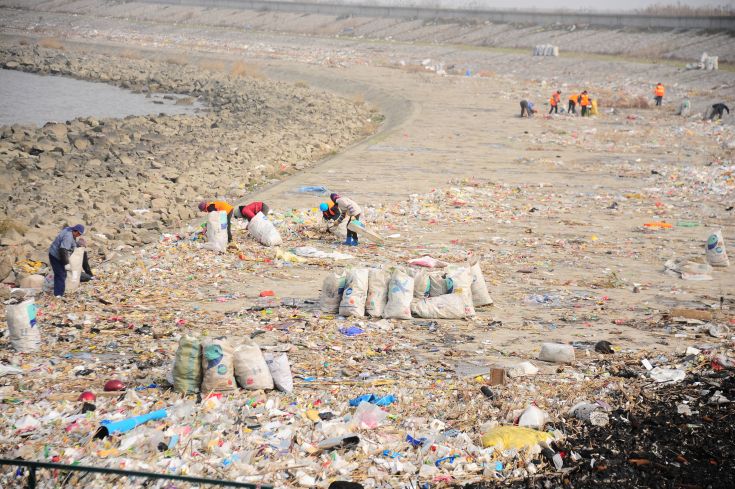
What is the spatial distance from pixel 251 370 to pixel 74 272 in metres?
4.42

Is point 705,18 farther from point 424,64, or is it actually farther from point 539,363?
point 539,363

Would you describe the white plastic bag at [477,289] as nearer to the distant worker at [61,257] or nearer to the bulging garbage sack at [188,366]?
the bulging garbage sack at [188,366]

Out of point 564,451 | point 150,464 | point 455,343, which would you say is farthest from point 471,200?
point 150,464

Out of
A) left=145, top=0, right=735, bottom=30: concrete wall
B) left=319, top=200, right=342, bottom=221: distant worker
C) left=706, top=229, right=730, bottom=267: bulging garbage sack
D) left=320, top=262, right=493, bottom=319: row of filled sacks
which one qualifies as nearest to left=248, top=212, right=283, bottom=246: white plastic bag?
left=319, top=200, right=342, bottom=221: distant worker

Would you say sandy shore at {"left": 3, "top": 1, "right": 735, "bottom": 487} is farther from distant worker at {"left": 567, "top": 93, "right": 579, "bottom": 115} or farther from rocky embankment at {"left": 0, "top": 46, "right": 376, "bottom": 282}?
distant worker at {"left": 567, "top": 93, "right": 579, "bottom": 115}

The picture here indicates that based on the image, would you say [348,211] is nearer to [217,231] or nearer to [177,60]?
[217,231]

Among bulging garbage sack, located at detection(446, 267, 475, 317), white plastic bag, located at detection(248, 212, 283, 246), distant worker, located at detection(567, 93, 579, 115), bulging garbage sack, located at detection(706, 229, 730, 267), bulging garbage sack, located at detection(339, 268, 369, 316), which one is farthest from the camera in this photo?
distant worker, located at detection(567, 93, 579, 115)

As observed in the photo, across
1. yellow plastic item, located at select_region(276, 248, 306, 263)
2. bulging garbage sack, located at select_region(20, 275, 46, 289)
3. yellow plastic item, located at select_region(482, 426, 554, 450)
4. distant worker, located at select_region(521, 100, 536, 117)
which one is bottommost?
bulging garbage sack, located at select_region(20, 275, 46, 289)

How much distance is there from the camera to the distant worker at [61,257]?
1077 cm

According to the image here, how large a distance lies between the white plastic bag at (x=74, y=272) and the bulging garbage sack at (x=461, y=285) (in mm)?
4820

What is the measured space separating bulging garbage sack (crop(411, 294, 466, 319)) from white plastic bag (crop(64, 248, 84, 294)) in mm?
4435

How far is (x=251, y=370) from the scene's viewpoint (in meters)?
7.79

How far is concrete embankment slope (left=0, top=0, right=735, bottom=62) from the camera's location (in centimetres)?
5081

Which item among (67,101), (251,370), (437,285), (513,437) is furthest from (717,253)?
(67,101)
